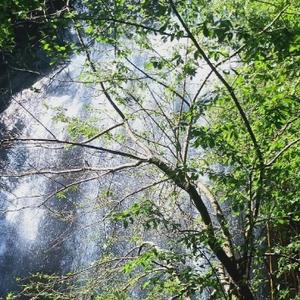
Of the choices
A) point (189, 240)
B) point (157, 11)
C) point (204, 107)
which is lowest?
point (189, 240)

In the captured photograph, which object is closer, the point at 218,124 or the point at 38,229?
the point at 218,124

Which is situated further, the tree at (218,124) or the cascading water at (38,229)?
the cascading water at (38,229)

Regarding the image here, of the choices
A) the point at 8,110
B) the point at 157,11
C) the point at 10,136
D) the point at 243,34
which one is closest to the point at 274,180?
the point at 243,34

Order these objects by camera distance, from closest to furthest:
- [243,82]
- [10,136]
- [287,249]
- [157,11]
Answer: [157,11]
[243,82]
[10,136]
[287,249]

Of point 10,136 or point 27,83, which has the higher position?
Answer: point 27,83

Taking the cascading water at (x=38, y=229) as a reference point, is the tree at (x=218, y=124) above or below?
below

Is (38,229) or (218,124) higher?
(38,229)

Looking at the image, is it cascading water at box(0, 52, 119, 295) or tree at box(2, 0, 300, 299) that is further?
cascading water at box(0, 52, 119, 295)

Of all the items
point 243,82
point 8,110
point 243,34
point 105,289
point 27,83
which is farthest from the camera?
point 27,83

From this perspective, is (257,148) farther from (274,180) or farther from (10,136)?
(10,136)

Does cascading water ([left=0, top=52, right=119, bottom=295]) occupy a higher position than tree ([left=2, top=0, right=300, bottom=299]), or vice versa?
cascading water ([left=0, top=52, right=119, bottom=295])

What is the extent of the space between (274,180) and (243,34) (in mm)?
1274

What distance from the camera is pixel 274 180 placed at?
140 inches

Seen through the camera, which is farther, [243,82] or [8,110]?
[8,110]
